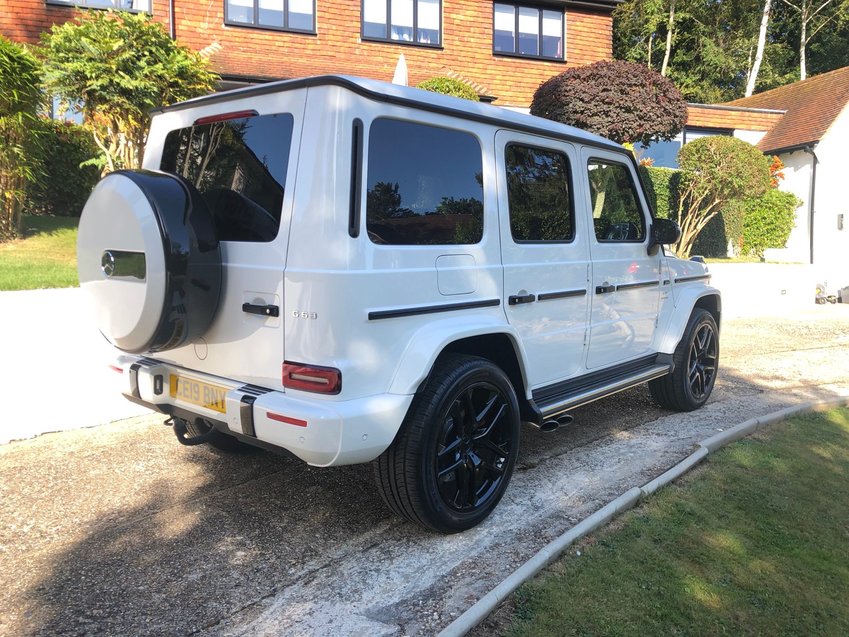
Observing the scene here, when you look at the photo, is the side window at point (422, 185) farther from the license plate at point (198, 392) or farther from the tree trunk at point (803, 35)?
the tree trunk at point (803, 35)

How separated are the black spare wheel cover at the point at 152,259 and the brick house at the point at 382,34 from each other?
38.9 ft

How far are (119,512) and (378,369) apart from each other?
6.27ft

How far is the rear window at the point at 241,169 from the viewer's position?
9.93 ft

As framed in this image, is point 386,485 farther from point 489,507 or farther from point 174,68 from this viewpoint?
point 174,68

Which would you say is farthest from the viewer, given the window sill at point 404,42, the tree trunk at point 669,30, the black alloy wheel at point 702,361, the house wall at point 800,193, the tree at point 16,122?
the tree trunk at point 669,30

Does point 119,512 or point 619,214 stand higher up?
point 619,214

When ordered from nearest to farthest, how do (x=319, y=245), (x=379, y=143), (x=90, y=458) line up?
(x=319, y=245) < (x=379, y=143) < (x=90, y=458)

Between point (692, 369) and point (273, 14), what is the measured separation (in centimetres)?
1376

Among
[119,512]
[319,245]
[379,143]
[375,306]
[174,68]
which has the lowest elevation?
[119,512]

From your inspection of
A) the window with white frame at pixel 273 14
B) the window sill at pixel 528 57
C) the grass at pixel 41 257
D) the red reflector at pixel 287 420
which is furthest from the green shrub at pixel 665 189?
the red reflector at pixel 287 420

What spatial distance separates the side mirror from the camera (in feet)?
16.0

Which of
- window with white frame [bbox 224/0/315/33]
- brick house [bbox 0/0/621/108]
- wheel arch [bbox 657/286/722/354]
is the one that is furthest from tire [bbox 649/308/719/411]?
window with white frame [bbox 224/0/315/33]

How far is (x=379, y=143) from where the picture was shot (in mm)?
3029

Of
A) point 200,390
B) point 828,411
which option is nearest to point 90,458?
point 200,390
